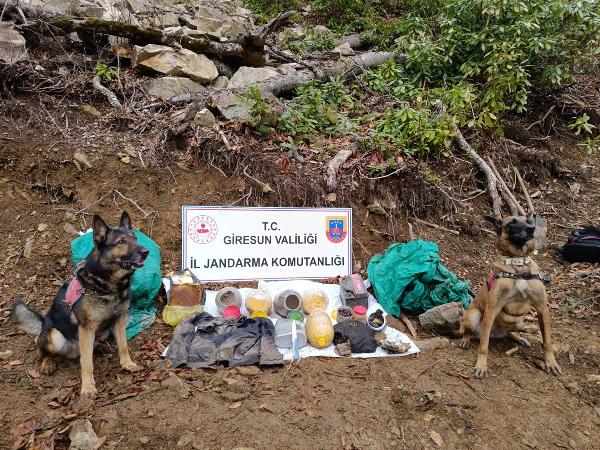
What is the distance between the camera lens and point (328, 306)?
4.67m

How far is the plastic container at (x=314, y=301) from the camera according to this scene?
4.54 m

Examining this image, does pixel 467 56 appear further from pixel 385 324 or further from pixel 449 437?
pixel 449 437

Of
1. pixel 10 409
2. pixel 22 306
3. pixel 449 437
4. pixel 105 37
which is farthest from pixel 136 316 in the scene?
pixel 105 37

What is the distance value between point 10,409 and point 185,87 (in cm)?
511

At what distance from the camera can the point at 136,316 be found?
13.8ft

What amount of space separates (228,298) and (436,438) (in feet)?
7.78

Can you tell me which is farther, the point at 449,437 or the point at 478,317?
the point at 478,317

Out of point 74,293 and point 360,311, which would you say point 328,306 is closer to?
point 360,311

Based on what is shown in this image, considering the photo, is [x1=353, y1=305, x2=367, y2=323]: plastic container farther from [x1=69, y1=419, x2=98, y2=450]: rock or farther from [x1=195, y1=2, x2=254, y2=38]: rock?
[x1=195, y1=2, x2=254, y2=38]: rock

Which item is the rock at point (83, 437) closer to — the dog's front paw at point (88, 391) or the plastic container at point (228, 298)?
the dog's front paw at point (88, 391)

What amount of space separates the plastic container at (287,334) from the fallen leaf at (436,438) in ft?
4.54

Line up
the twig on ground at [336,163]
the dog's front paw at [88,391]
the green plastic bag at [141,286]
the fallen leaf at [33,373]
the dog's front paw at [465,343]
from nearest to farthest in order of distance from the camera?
the dog's front paw at [88,391] < the fallen leaf at [33,373] < the dog's front paw at [465,343] < the green plastic bag at [141,286] < the twig on ground at [336,163]

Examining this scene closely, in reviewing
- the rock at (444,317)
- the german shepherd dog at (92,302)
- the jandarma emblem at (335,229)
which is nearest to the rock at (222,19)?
the jandarma emblem at (335,229)

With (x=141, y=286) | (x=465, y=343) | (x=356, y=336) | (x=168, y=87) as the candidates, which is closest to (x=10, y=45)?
(x=168, y=87)
